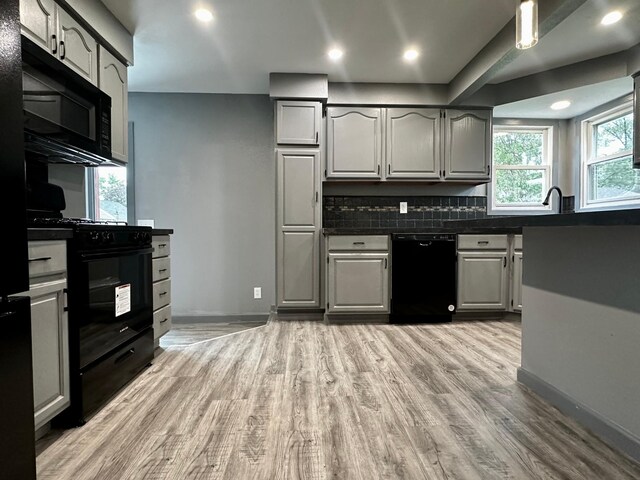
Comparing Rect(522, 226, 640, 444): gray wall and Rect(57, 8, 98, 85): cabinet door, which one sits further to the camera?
Rect(57, 8, 98, 85): cabinet door

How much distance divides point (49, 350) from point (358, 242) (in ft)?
7.78

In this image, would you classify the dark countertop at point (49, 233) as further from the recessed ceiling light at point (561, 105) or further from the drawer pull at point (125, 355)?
the recessed ceiling light at point (561, 105)

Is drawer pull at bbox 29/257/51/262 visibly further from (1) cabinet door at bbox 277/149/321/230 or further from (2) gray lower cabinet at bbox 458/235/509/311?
(2) gray lower cabinet at bbox 458/235/509/311

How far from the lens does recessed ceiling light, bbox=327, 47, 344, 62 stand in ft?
9.07

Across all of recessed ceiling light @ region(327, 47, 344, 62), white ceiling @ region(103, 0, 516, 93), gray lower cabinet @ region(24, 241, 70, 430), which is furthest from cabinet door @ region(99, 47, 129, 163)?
recessed ceiling light @ region(327, 47, 344, 62)

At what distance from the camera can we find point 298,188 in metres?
3.22

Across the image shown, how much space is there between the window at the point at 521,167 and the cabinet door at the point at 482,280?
101 centimetres

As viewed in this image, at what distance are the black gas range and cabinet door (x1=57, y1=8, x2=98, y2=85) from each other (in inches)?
40.6

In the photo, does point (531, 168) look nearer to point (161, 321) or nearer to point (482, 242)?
point (482, 242)

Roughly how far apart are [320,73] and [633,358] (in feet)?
10.2

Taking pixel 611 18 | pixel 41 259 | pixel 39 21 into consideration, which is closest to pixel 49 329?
pixel 41 259

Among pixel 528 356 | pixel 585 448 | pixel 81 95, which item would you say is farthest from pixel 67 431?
pixel 528 356

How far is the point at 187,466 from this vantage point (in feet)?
3.86

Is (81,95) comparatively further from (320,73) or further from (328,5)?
(320,73)
